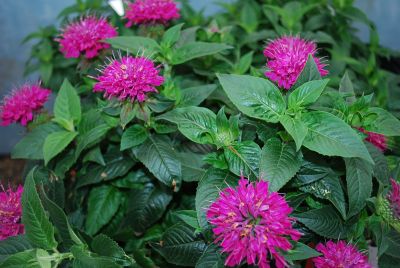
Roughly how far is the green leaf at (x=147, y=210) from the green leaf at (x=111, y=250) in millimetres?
169

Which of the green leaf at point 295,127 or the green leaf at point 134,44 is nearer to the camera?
the green leaf at point 295,127

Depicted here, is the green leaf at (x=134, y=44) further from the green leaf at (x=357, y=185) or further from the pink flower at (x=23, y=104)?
the green leaf at (x=357, y=185)

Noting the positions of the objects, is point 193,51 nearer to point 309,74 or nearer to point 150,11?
point 150,11

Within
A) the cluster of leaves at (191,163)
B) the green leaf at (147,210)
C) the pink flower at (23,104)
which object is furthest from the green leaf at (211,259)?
the pink flower at (23,104)

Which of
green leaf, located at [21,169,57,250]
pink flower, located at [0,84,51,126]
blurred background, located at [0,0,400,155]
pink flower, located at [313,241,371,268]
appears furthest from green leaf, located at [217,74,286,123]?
blurred background, located at [0,0,400,155]

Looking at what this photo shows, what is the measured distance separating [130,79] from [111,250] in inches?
10.2

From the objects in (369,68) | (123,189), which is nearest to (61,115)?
(123,189)

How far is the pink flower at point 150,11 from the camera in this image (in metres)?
1.01

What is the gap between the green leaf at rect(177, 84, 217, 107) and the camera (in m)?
0.85

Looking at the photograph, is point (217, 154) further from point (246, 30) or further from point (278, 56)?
point (246, 30)

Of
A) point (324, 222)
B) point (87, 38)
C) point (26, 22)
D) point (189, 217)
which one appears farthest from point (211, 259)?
point (26, 22)

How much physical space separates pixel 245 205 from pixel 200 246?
0.72ft

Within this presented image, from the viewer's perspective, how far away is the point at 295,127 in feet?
2.11

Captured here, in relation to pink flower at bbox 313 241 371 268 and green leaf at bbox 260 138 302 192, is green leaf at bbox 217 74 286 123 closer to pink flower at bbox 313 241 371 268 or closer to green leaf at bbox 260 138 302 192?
green leaf at bbox 260 138 302 192
